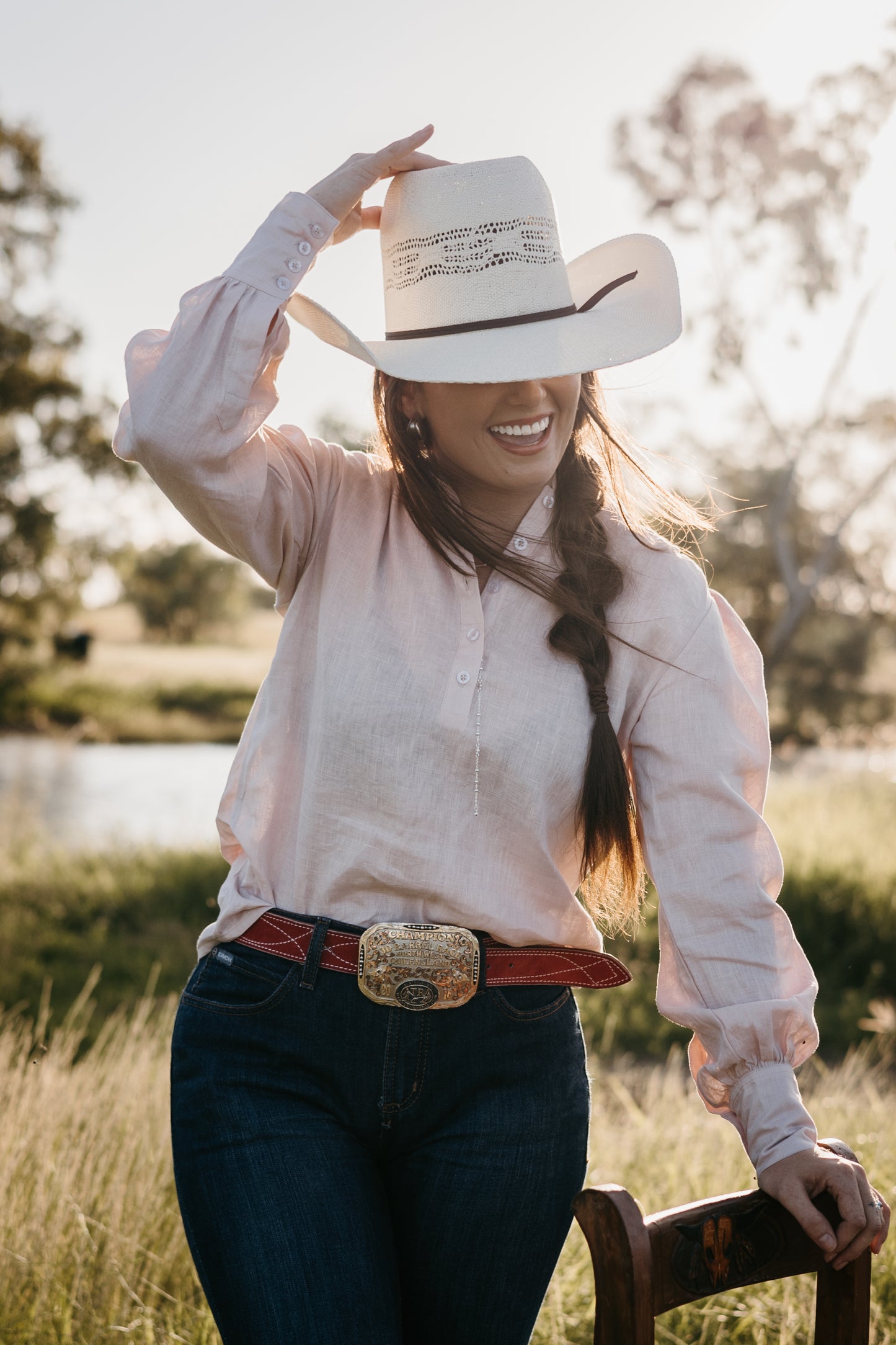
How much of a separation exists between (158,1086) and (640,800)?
6.66 ft

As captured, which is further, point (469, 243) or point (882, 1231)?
point (469, 243)

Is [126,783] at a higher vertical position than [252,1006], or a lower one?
lower

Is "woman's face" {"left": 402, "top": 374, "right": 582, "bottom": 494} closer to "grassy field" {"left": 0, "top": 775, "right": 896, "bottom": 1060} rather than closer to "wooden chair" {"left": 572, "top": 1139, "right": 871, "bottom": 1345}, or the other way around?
"wooden chair" {"left": 572, "top": 1139, "right": 871, "bottom": 1345}

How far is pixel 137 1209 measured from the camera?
8.37ft

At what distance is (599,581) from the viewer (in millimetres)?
1774

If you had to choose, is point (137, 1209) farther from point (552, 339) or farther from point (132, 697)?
point (132, 697)

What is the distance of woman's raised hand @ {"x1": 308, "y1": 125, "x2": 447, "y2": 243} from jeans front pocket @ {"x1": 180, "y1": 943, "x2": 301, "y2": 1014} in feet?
3.54

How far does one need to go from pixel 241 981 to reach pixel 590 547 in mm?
824

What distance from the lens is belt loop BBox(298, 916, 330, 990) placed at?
62.2 inches

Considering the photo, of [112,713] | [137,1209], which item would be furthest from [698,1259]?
[112,713]

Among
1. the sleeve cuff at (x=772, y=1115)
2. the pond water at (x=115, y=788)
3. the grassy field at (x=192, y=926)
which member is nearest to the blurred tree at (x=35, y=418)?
the pond water at (x=115, y=788)

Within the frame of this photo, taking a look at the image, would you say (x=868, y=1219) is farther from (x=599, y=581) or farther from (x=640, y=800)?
(x=599, y=581)

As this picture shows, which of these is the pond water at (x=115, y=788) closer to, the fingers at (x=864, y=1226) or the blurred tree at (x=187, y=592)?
the fingers at (x=864, y=1226)

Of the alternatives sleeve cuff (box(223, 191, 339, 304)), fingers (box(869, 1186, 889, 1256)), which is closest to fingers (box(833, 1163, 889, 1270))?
fingers (box(869, 1186, 889, 1256))
